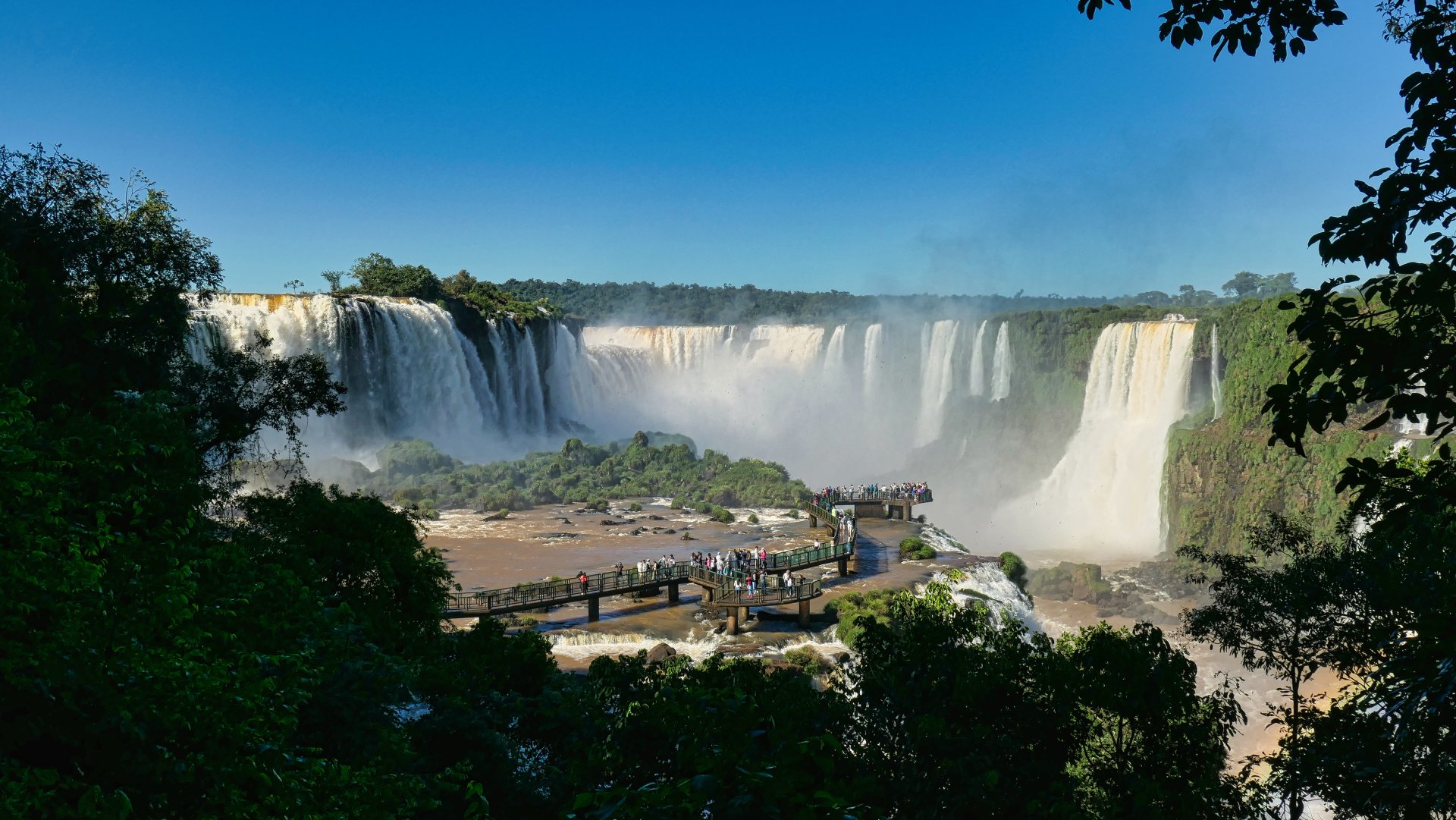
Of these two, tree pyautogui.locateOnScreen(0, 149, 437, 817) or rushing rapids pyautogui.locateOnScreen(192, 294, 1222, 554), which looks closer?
tree pyautogui.locateOnScreen(0, 149, 437, 817)

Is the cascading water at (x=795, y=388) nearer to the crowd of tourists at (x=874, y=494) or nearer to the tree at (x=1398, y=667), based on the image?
the crowd of tourists at (x=874, y=494)

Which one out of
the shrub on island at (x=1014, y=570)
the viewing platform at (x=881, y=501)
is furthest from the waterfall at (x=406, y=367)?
the shrub on island at (x=1014, y=570)

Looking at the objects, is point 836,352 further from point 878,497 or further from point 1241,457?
point 1241,457

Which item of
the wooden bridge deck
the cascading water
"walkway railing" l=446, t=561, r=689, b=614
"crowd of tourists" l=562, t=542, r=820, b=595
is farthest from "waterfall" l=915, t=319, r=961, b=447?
"walkway railing" l=446, t=561, r=689, b=614

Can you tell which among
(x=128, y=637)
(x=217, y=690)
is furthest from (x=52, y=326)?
(x=217, y=690)

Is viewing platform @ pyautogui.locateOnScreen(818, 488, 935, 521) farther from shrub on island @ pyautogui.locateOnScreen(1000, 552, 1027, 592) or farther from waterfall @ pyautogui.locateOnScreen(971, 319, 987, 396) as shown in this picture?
waterfall @ pyautogui.locateOnScreen(971, 319, 987, 396)

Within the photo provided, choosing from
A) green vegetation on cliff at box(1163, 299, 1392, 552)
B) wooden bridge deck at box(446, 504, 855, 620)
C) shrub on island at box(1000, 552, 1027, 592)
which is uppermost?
green vegetation on cliff at box(1163, 299, 1392, 552)
